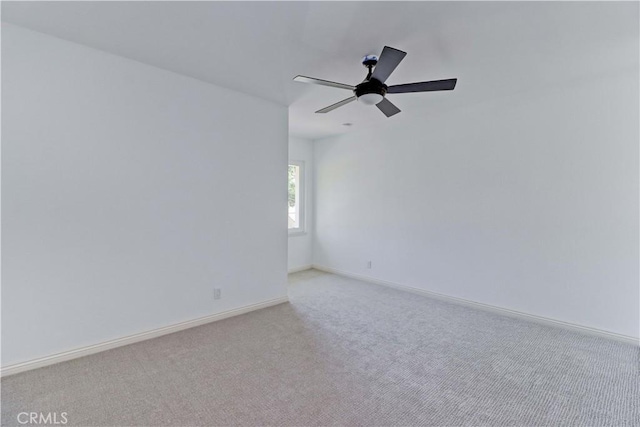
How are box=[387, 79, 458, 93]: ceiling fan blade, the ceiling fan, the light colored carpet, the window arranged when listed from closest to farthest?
the light colored carpet < the ceiling fan < box=[387, 79, 458, 93]: ceiling fan blade < the window

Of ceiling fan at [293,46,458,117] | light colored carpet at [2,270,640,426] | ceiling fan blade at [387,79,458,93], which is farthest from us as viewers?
ceiling fan blade at [387,79,458,93]

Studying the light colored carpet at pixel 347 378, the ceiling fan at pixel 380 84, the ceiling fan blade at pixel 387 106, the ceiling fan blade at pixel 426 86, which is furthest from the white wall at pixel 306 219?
the ceiling fan blade at pixel 426 86

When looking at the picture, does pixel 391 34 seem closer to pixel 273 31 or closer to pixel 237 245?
pixel 273 31

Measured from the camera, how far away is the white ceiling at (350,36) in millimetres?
1832

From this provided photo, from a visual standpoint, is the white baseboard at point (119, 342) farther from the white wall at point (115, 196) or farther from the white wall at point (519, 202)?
the white wall at point (519, 202)

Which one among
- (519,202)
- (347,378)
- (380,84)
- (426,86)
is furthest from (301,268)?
(426,86)

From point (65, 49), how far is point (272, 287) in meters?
2.91

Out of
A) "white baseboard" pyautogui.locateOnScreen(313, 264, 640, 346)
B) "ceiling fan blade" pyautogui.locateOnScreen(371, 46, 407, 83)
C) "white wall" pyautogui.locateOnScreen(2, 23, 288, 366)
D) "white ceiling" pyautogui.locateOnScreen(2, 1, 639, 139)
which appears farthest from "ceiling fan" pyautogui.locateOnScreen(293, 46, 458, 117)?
"white baseboard" pyautogui.locateOnScreen(313, 264, 640, 346)

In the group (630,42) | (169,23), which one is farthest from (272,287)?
(630,42)

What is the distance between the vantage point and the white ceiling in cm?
183

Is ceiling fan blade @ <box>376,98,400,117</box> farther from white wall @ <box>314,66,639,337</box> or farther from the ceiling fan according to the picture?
white wall @ <box>314,66,639,337</box>

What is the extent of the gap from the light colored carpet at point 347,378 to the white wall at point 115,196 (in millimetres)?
378

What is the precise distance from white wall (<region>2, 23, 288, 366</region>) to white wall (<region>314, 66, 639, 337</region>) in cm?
210

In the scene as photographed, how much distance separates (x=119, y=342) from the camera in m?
2.52
